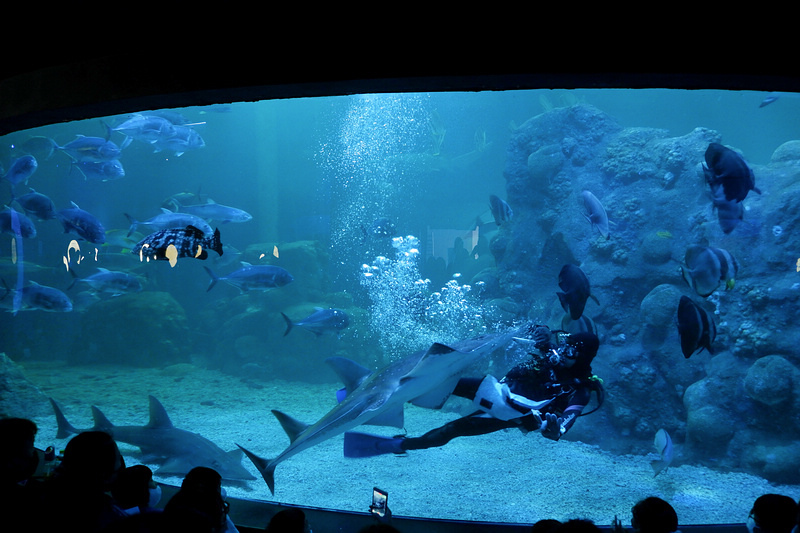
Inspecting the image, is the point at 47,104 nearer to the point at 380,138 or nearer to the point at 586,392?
the point at 586,392

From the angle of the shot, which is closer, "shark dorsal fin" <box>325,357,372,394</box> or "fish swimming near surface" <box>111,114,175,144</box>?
"shark dorsal fin" <box>325,357,372,394</box>

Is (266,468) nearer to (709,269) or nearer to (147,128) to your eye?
(709,269)

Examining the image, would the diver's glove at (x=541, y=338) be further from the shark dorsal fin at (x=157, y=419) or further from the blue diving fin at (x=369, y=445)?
the shark dorsal fin at (x=157, y=419)

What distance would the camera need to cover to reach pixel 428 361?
2.61 m

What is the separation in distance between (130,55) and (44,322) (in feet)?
54.3

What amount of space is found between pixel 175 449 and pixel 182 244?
9.52 ft

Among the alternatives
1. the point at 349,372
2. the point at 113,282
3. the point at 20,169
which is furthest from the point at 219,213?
the point at 349,372

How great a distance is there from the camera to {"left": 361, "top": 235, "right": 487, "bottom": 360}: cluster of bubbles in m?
11.5

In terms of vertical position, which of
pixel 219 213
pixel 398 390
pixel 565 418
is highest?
pixel 219 213

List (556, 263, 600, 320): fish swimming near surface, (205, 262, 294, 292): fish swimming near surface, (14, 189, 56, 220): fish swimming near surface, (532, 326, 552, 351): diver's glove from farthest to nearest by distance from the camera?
(205, 262, 294, 292): fish swimming near surface < (14, 189, 56, 220): fish swimming near surface < (556, 263, 600, 320): fish swimming near surface < (532, 326, 552, 351): diver's glove

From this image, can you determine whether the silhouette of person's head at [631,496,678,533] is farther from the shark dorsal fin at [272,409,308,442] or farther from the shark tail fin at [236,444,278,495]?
the shark dorsal fin at [272,409,308,442]

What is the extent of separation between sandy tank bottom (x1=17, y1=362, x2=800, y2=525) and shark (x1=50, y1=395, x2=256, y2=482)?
0.47 ft

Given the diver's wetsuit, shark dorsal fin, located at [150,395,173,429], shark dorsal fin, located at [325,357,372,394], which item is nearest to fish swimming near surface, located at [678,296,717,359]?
the diver's wetsuit

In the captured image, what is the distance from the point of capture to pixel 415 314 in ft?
45.6
